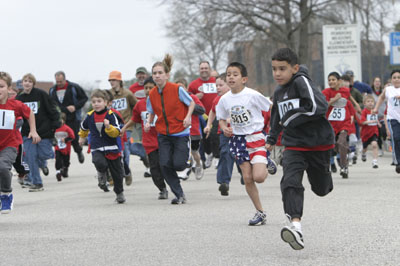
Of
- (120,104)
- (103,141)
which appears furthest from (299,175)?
(120,104)

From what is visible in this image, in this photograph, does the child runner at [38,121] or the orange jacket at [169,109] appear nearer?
the orange jacket at [169,109]

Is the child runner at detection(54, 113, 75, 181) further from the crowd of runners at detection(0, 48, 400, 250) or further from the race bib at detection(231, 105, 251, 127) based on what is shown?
the race bib at detection(231, 105, 251, 127)

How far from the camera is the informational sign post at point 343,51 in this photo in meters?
30.5

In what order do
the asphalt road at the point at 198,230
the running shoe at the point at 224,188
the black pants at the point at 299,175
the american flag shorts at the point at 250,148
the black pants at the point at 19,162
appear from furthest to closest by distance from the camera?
the running shoe at the point at 224,188
the black pants at the point at 19,162
the american flag shorts at the point at 250,148
the black pants at the point at 299,175
the asphalt road at the point at 198,230

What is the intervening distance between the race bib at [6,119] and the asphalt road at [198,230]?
1.09m

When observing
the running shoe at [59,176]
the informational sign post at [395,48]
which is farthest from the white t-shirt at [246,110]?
the informational sign post at [395,48]

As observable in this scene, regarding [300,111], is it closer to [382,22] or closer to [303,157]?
[303,157]

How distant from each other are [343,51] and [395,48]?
2076mm

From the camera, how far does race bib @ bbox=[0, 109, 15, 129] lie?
8781 millimetres

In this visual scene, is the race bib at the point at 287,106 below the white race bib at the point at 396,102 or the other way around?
the other way around

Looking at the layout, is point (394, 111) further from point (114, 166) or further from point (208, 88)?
point (114, 166)

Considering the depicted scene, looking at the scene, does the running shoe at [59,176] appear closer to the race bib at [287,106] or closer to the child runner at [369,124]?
the child runner at [369,124]

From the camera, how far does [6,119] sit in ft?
28.9

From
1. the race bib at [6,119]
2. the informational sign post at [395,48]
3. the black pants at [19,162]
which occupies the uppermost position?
the informational sign post at [395,48]
